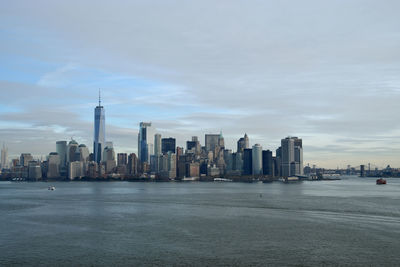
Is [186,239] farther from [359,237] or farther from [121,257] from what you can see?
[359,237]

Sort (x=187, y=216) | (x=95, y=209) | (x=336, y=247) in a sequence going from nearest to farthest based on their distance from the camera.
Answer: (x=336, y=247) < (x=187, y=216) < (x=95, y=209)

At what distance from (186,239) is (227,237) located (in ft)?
19.4

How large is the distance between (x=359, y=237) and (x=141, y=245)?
30177 mm

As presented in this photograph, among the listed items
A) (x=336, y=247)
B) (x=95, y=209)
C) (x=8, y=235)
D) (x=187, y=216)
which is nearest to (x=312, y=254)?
(x=336, y=247)

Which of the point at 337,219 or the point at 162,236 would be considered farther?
the point at 337,219

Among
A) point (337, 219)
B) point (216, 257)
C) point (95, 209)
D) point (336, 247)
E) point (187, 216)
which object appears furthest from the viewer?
point (95, 209)

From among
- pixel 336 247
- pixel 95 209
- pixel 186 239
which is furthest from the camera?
pixel 95 209

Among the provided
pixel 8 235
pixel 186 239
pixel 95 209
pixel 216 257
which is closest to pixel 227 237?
pixel 186 239

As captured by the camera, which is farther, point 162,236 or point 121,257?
point 162,236

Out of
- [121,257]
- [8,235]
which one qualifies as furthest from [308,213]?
[8,235]

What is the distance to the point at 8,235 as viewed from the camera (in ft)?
198

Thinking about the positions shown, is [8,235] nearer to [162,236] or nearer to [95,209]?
[162,236]

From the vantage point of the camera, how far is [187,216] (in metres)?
82.5

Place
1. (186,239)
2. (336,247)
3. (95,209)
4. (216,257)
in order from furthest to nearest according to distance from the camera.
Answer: (95,209) → (186,239) → (336,247) → (216,257)
